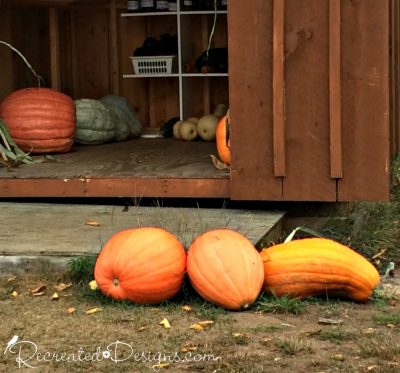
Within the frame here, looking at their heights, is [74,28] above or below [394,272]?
above

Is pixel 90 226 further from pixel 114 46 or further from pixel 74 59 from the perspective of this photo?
pixel 74 59

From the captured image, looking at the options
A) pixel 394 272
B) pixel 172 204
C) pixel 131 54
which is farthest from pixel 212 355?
pixel 131 54

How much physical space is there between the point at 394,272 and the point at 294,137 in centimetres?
95

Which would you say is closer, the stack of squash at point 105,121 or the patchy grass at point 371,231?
the patchy grass at point 371,231

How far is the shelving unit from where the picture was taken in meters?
9.27

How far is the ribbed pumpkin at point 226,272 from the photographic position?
413cm

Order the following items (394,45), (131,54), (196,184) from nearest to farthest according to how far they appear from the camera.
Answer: (196,184) → (394,45) → (131,54)

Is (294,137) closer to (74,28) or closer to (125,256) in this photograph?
(125,256)

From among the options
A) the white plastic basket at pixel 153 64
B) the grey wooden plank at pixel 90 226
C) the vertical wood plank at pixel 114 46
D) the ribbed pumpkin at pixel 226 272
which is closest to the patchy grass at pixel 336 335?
the ribbed pumpkin at pixel 226 272

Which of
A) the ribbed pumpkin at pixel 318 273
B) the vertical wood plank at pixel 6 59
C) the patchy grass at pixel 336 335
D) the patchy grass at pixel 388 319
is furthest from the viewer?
the vertical wood plank at pixel 6 59

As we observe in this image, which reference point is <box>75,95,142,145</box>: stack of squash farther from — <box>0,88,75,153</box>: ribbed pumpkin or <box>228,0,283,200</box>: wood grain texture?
<box>228,0,283,200</box>: wood grain texture

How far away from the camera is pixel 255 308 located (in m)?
4.23

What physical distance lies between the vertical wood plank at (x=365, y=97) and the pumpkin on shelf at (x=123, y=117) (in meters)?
3.68

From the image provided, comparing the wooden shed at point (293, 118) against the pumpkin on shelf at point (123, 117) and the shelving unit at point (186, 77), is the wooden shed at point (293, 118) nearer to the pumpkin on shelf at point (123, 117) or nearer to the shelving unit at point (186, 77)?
the pumpkin on shelf at point (123, 117)
